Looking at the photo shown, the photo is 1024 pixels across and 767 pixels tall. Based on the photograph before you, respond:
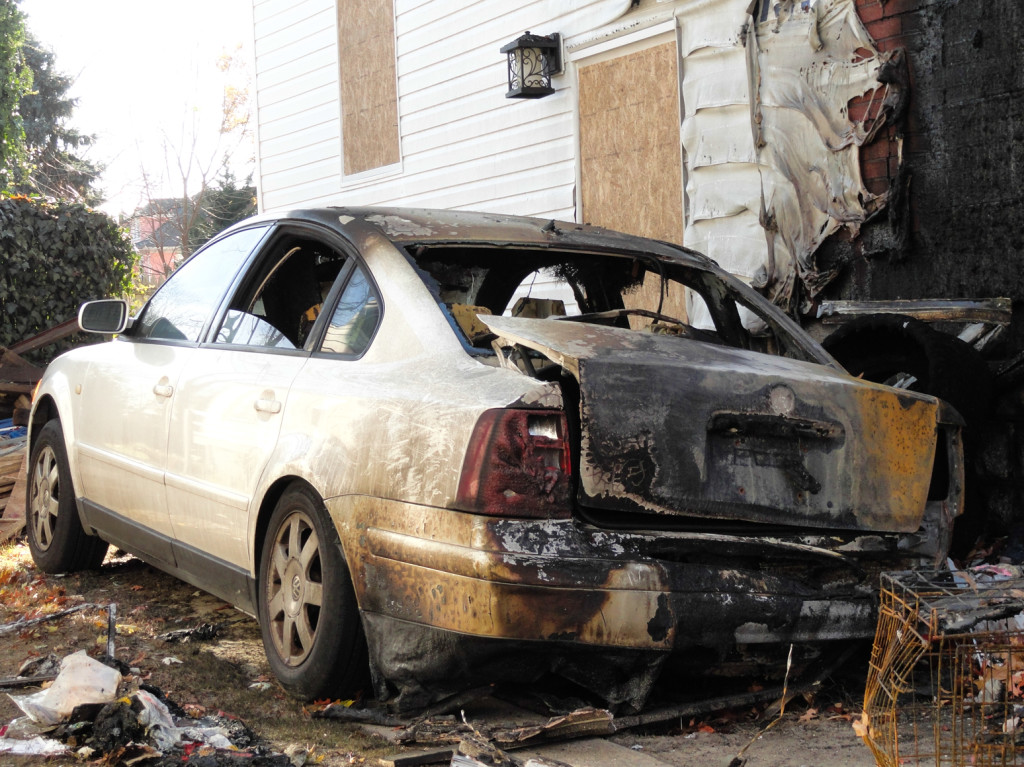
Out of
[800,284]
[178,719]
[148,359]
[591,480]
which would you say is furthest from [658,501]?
[800,284]

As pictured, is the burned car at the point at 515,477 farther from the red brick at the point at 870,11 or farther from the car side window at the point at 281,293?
the red brick at the point at 870,11

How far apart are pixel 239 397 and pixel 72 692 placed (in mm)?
1191

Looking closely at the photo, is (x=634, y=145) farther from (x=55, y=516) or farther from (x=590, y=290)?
(x=55, y=516)

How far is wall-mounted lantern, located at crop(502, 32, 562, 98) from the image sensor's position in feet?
28.7

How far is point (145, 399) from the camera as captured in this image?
4754 millimetres

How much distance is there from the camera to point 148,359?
16.0 feet

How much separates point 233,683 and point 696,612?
5.86ft

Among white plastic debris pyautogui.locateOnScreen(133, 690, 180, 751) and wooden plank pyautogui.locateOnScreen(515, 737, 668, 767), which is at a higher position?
white plastic debris pyautogui.locateOnScreen(133, 690, 180, 751)

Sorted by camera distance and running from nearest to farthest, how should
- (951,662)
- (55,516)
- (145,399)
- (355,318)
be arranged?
(951,662)
(355,318)
(145,399)
(55,516)

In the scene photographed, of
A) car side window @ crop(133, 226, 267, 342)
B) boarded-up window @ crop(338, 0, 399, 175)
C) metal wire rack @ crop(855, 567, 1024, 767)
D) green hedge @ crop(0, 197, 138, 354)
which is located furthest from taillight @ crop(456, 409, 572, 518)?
green hedge @ crop(0, 197, 138, 354)

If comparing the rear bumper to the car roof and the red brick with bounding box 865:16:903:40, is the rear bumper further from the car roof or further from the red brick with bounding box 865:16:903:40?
the red brick with bounding box 865:16:903:40

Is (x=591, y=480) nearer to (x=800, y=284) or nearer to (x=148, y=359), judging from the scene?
(x=148, y=359)

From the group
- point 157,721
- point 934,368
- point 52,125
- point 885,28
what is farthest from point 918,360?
point 52,125

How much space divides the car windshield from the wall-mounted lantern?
14.1 feet
